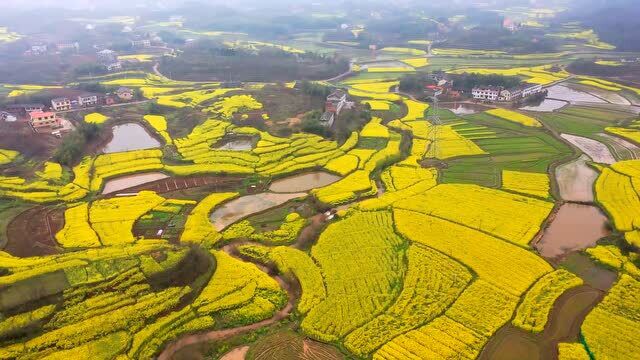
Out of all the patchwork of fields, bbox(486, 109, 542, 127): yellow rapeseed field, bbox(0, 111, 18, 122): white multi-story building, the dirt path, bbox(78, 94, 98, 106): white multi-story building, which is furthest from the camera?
bbox(78, 94, 98, 106): white multi-story building

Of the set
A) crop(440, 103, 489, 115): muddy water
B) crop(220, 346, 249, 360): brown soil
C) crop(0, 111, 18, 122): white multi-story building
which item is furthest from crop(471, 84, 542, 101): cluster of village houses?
crop(0, 111, 18, 122): white multi-story building

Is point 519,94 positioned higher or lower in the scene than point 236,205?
higher

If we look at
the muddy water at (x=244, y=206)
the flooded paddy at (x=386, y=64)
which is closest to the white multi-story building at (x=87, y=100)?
the muddy water at (x=244, y=206)

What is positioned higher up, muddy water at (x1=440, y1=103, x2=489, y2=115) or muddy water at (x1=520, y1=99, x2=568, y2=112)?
muddy water at (x1=520, y1=99, x2=568, y2=112)

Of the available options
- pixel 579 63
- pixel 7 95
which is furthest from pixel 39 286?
pixel 579 63

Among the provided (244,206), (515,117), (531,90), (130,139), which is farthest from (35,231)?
(531,90)

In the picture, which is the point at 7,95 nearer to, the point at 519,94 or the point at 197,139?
the point at 197,139

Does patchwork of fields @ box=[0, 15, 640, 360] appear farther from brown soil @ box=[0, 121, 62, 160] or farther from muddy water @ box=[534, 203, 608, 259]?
brown soil @ box=[0, 121, 62, 160]
